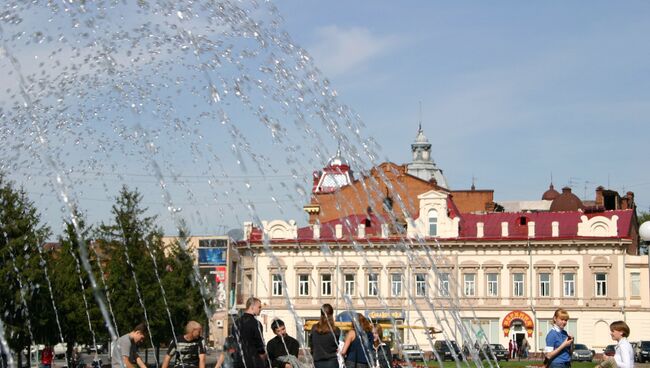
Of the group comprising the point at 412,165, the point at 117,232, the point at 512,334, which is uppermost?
the point at 412,165

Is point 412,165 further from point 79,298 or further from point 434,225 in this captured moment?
point 79,298

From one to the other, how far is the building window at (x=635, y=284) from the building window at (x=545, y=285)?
511cm

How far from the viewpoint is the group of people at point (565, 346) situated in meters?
13.7

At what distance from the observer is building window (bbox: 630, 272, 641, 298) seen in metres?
72.9

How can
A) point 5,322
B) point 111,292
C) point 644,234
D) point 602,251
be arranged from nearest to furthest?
point 644,234 → point 5,322 → point 111,292 → point 602,251

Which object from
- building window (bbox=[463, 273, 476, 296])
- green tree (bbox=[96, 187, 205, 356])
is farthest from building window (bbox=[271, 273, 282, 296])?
green tree (bbox=[96, 187, 205, 356])

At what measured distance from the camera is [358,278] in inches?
3086

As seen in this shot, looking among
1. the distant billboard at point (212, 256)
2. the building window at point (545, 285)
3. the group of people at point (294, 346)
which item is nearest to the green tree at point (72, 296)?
the group of people at point (294, 346)

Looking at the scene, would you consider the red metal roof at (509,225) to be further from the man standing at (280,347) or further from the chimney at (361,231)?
the man standing at (280,347)

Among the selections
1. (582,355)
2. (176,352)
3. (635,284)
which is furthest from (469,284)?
(176,352)

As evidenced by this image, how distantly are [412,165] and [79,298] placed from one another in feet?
240

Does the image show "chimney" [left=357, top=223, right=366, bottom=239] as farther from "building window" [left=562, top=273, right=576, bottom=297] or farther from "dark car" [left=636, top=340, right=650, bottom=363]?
"dark car" [left=636, top=340, right=650, bottom=363]

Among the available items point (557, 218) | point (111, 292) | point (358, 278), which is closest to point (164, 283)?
point (111, 292)

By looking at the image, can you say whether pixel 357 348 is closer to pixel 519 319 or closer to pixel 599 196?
pixel 519 319
